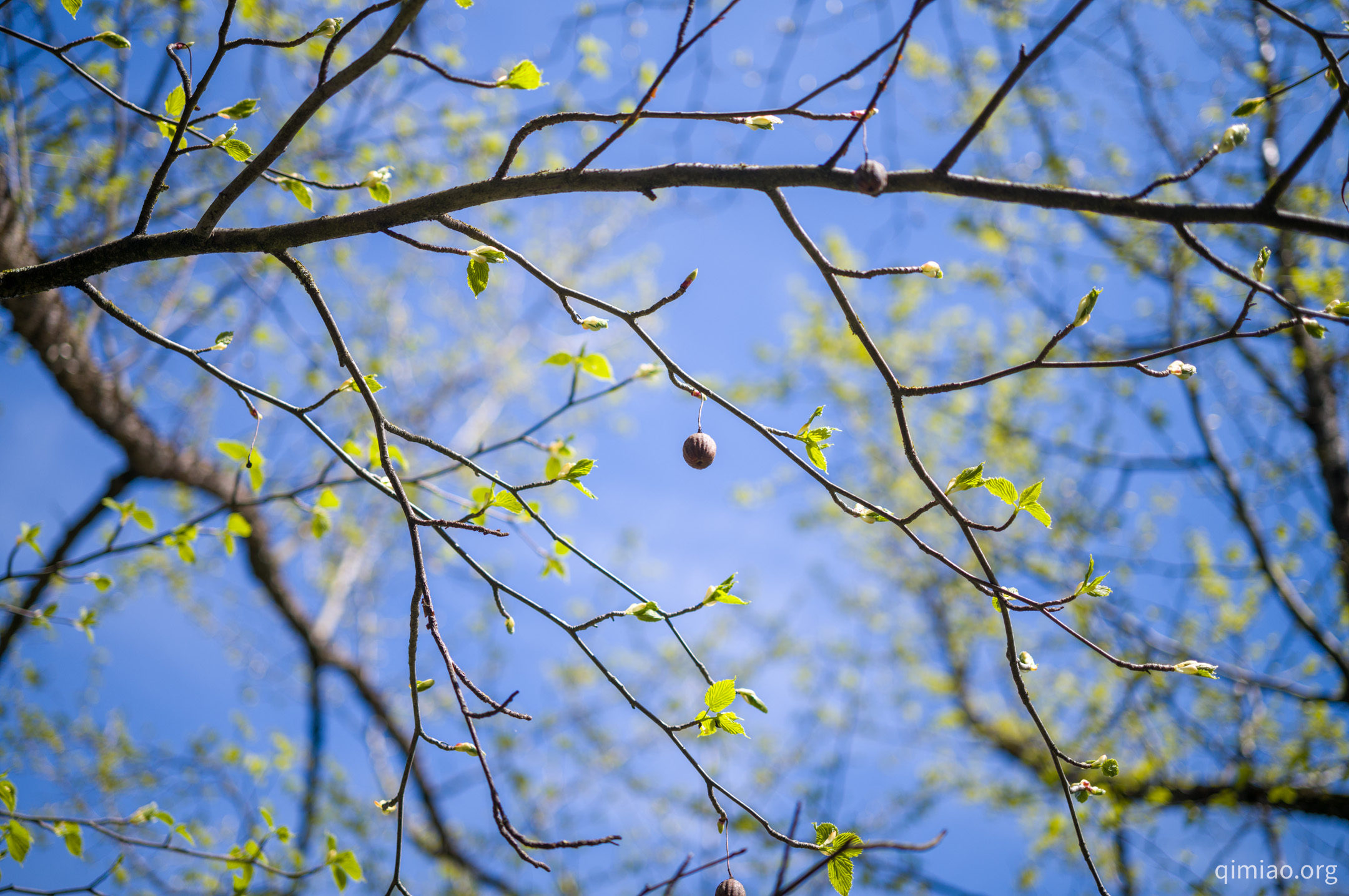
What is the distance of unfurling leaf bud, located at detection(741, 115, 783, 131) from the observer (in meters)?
1.26

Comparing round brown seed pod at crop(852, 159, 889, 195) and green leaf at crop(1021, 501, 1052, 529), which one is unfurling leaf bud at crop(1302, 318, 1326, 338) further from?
round brown seed pod at crop(852, 159, 889, 195)

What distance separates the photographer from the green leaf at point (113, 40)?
142cm

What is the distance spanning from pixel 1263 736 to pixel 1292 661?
2.13 ft

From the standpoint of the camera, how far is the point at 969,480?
4.33 feet

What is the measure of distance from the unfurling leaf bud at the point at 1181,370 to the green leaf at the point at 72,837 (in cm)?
267

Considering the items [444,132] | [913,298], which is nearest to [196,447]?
[444,132]

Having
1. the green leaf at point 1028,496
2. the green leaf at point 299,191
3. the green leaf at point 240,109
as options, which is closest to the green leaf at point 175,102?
the green leaf at point 240,109

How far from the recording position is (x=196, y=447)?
17.0 ft

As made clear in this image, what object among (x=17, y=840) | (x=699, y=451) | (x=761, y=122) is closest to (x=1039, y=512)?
(x=699, y=451)

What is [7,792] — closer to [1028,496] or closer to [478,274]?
[478,274]

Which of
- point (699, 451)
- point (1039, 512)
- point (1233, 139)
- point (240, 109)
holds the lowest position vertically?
point (1039, 512)

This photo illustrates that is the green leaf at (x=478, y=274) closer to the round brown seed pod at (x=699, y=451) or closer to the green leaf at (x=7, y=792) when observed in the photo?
the round brown seed pod at (x=699, y=451)

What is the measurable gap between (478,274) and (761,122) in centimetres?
58

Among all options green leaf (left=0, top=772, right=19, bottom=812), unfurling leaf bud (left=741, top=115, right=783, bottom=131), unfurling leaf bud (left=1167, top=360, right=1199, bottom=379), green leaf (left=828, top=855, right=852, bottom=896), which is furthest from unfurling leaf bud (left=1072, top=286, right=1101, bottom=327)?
green leaf (left=0, top=772, right=19, bottom=812)
